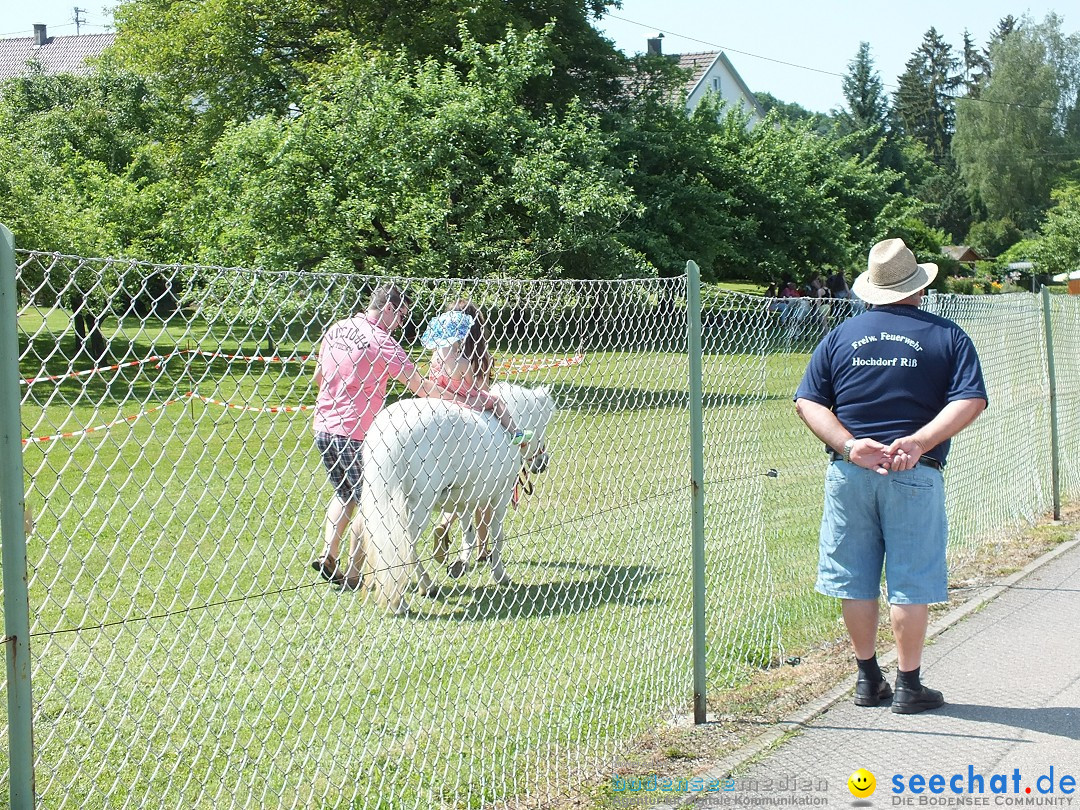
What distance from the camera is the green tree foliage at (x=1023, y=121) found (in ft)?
237

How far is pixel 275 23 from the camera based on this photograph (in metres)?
27.6

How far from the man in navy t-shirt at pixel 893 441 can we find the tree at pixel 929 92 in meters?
102

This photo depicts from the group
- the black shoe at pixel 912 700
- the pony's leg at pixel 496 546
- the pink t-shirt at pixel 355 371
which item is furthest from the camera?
the pony's leg at pixel 496 546

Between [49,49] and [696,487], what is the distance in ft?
236

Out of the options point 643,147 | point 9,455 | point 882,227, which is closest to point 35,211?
point 643,147

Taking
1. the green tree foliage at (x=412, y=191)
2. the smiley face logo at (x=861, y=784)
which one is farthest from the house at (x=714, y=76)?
the smiley face logo at (x=861, y=784)

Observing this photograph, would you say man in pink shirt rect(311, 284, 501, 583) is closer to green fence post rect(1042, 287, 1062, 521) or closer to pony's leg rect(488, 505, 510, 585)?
pony's leg rect(488, 505, 510, 585)

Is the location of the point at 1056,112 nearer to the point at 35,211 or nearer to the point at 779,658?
the point at 35,211

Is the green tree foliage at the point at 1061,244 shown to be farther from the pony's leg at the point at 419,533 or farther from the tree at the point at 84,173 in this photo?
the pony's leg at the point at 419,533

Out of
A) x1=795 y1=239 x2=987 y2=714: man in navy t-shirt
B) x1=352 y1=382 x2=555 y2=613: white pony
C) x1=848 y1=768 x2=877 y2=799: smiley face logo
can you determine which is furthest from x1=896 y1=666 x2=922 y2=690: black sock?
x1=352 y1=382 x2=555 y2=613: white pony

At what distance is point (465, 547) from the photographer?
6191 mm

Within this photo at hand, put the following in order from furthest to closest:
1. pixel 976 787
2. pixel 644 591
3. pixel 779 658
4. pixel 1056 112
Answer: pixel 1056 112
pixel 644 591
pixel 779 658
pixel 976 787

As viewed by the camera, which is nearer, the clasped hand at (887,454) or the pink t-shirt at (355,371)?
the pink t-shirt at (355,371)

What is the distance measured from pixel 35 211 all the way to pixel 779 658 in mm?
17999
